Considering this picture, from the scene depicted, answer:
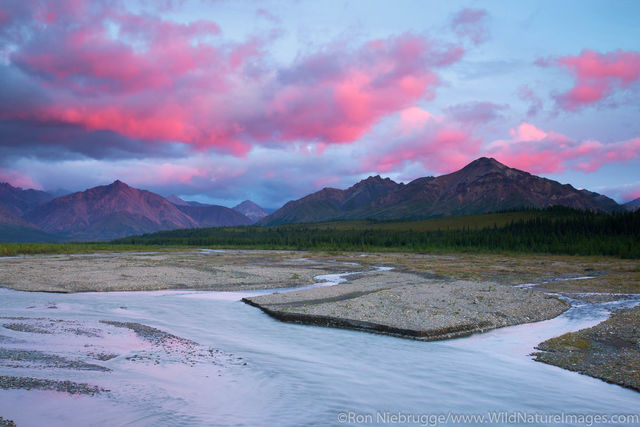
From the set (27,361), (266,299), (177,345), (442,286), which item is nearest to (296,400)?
(177,345)

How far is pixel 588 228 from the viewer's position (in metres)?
150

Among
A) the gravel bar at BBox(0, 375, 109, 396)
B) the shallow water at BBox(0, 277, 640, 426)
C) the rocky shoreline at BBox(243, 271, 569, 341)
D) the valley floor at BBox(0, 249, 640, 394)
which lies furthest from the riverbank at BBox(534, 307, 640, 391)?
the gravel bar at BBox(0, 375, 109, 396)

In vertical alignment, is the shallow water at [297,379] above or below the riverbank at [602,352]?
below

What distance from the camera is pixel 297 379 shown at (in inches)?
727

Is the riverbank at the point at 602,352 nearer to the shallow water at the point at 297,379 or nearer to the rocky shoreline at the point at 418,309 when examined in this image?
the shallow water at the point at 297,379

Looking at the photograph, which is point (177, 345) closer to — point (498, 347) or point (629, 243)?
point (498, 347)

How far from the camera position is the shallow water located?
14336 mm

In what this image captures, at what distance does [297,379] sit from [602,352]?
1538cm

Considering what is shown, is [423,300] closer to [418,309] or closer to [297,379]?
[418,309]

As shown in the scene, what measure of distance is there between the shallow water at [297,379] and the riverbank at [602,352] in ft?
2.26

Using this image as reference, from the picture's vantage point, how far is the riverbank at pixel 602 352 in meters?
18.0

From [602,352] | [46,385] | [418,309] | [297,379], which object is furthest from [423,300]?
[46,385]

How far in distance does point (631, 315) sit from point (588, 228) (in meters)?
141

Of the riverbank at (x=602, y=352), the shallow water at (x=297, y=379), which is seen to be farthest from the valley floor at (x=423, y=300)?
the shallow water at (x=297, y=379)
